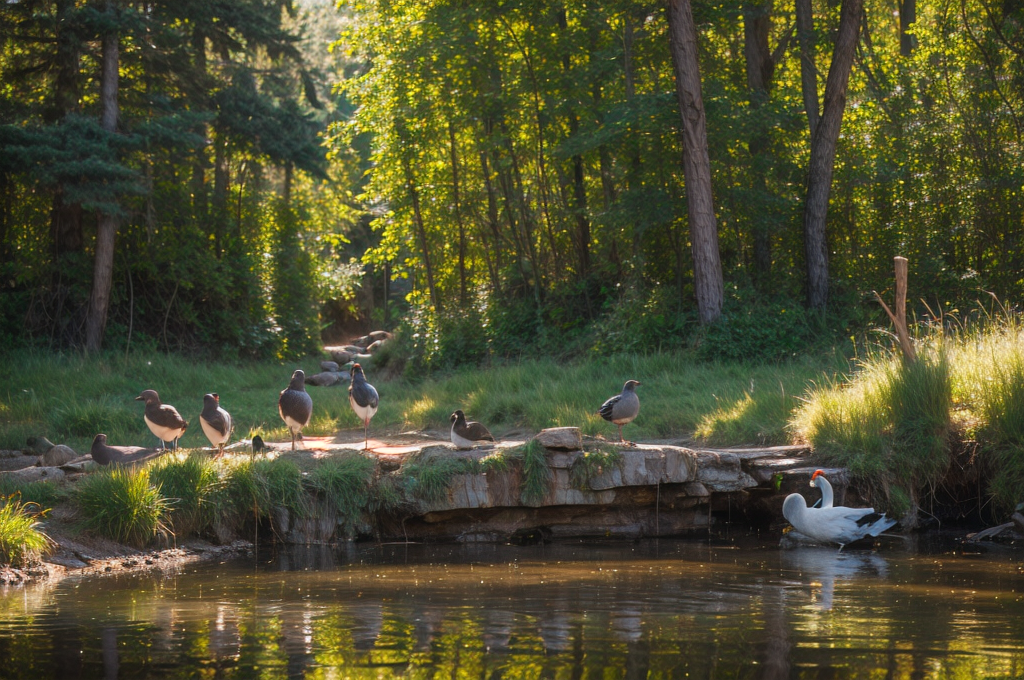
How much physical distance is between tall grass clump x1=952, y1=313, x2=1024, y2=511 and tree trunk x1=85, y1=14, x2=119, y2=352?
51.5 feet

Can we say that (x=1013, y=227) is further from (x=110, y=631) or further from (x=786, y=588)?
(x=110, y=631)

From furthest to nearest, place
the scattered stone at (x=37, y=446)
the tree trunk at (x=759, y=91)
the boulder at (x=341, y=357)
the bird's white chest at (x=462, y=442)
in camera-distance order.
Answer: the boulder at (x=341, y=357) → the tree trunk at (x=759, y=91) → the scattered stone at (x=37, y=446) → the bird's white chest at (x=462, y=442)

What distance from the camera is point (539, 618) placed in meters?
6.36

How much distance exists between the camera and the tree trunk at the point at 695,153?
54.2ft

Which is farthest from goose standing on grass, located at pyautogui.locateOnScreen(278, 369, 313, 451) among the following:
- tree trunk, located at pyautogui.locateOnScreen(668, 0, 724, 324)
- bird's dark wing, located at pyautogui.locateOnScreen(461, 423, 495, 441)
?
tree trunk, located at pyautogui.locateOnScreen(668, 0, 724, 324)

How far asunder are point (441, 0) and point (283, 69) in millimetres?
10466

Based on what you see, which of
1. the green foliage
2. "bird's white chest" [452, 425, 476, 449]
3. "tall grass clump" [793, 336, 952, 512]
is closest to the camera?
the green foliage

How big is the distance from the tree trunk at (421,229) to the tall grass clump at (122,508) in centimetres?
1312

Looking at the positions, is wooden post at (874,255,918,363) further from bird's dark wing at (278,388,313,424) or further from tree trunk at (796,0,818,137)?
tree trunk at (796,0,818,137)

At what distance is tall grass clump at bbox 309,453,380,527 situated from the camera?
9664 mm

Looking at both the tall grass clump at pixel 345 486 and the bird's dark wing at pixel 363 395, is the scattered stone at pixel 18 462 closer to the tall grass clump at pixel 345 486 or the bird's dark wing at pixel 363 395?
the bird's dark wing at pixel 363 395

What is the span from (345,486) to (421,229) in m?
12.7

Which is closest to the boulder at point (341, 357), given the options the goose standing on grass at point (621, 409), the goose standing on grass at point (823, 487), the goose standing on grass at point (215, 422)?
the goose standing on grass at point (215, 422)

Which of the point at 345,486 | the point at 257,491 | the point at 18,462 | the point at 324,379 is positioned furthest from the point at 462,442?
the point at 324,379
